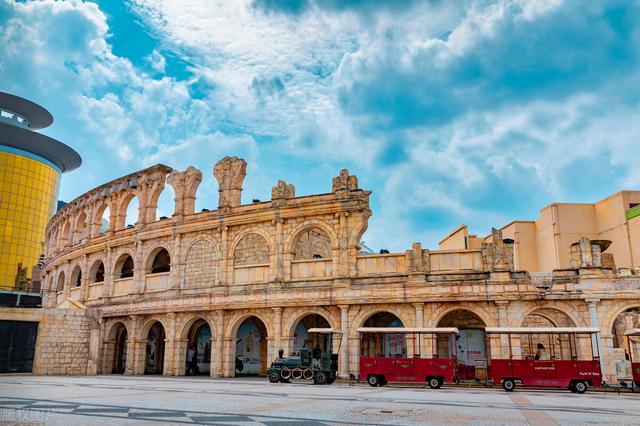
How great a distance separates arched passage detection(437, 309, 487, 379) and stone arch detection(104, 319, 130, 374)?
18737 millimetres

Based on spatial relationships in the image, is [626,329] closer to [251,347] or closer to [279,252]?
[279,252]

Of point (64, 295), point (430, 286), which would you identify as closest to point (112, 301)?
point (64, 295)

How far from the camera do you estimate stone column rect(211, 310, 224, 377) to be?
26922 millimetres

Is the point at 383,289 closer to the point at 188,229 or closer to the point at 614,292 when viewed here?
the point at 614,292

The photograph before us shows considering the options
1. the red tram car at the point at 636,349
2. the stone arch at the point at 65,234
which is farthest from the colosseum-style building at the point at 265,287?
the stone arch at the point at 65,234

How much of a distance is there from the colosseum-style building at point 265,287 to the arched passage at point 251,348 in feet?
0.20

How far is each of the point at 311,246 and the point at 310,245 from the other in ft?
0.41

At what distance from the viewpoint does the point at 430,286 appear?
75.6ft

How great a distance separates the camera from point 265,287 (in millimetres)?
26594

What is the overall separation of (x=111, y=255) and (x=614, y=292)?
27.9 m

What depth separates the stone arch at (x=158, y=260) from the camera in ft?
103

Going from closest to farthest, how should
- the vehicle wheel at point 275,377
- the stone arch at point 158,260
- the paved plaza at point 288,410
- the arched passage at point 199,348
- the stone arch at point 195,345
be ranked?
the paved plaza at point 288,410 < the vehicle wheel at point 275,377 < the stone arch at point 195,345 < the arched passage at point 199,348 < the stone arch at point 158,260

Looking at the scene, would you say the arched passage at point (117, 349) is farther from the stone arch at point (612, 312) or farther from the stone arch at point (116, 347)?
the stone arch at point (612, 312)

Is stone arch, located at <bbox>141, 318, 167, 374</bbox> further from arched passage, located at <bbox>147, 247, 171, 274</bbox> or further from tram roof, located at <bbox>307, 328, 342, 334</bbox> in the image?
tram roof, located at <bbox>307, 328, 342, 334</bbox>
